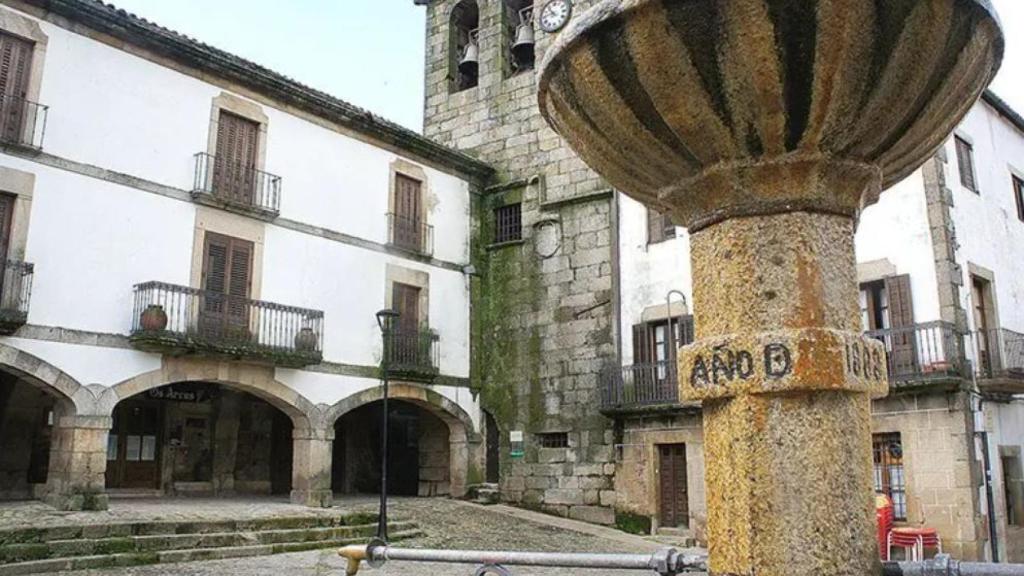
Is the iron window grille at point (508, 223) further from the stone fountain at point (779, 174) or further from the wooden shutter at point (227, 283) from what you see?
the stone fountain at point (779, 174)

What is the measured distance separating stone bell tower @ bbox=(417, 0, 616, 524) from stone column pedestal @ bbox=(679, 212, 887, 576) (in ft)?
44.9

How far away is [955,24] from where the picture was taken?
2682 mm

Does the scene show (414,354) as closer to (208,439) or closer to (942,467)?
(208,439)

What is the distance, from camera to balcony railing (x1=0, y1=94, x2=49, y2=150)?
473 inches

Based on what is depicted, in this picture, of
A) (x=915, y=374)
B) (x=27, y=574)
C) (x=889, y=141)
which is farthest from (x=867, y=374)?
(x=915, y=374)

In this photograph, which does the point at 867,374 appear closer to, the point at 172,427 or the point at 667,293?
the point at 667,293

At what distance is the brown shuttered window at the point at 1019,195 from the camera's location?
16688mm

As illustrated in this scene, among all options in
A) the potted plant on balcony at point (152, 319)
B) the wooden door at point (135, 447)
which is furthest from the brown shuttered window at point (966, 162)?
the wooden door at point (135, 447)

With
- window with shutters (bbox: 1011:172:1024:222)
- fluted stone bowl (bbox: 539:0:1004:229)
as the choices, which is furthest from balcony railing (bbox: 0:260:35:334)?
window with shutters (bbox: 1011:172:1024:222)

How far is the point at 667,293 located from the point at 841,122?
522 inches

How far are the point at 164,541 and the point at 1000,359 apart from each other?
1286 cm

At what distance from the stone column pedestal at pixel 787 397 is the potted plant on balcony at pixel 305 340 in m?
12.7

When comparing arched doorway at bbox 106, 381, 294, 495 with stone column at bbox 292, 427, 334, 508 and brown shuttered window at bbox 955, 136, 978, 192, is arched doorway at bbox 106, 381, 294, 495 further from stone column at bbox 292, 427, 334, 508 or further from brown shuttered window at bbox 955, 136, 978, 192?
brown shuttered window at bbox 955, 136, 978, 192

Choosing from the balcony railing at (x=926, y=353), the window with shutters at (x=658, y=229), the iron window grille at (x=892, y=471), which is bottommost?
the iron window grille at (x=892, y=471)
